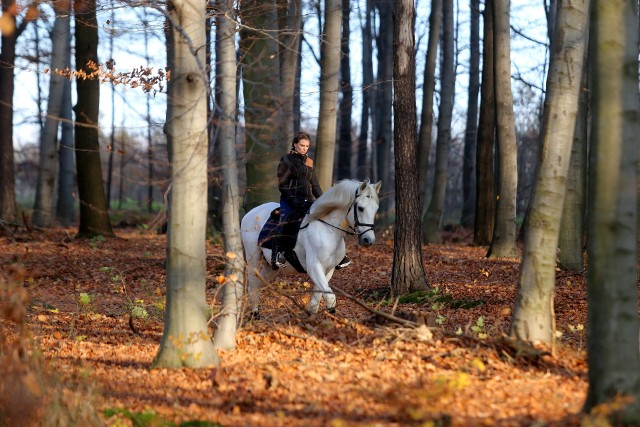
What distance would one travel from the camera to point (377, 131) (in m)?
36.9

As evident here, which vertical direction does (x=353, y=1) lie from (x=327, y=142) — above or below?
above

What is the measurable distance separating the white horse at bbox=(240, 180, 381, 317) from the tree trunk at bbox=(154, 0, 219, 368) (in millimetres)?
2370

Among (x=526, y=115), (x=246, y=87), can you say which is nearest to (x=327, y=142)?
(x=246, y=87)

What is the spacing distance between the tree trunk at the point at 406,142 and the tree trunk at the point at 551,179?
4.76 metres

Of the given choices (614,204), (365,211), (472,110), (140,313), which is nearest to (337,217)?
(365,211)

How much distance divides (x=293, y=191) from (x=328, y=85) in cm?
583

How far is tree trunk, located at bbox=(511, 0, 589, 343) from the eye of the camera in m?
7.81

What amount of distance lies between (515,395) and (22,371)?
420 cm

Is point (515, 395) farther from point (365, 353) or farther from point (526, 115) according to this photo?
point (526, 115)

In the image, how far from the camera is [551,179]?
307 inches

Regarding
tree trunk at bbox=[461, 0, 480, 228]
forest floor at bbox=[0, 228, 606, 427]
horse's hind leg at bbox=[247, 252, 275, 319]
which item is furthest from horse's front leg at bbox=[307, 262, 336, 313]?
tree trunk at bbox=[461, 0, 480, 228]

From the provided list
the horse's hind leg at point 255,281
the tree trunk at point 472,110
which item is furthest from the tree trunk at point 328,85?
the tree trunk at point 472,110

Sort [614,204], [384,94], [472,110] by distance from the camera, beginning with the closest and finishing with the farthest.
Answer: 1. [614,204]
2. [472,110]
3. [384,94]

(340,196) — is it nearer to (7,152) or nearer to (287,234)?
(287,234)
